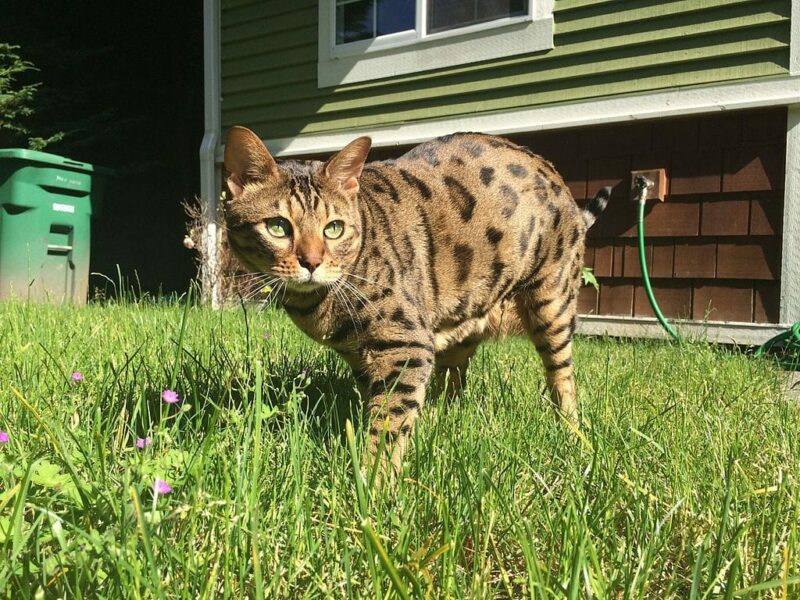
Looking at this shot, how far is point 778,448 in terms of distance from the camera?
6.96ft

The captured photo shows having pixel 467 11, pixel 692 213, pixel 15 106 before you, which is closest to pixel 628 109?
pixel 692 213

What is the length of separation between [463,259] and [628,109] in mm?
3384

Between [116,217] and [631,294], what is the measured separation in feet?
24.6

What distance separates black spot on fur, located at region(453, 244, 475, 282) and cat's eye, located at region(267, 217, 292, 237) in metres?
0.73

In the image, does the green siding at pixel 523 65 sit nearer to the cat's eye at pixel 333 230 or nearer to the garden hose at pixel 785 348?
the garden hose at pixel 785 348

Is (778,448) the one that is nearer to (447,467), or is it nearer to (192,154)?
(447,467)

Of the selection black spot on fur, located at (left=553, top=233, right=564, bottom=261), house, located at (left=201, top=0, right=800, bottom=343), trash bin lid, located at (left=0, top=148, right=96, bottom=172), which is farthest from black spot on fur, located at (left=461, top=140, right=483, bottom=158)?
trash bin lid, located at (left=0, top=148, right=96, bottom=172)

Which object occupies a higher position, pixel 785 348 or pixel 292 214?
pixel 292 214

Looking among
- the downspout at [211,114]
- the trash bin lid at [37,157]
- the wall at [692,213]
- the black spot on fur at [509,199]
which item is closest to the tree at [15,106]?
the trash bin lid at [37,157]

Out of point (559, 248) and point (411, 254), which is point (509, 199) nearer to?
point (559, 248)

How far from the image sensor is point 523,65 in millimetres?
5922

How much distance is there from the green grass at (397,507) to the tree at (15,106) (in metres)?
8.68

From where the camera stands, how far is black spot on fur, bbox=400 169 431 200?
278 centimetres

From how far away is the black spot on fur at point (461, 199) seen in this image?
9.18 ft
